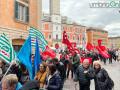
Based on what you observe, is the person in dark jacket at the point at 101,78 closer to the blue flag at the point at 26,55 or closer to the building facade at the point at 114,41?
the blue flag at the point at 26,55

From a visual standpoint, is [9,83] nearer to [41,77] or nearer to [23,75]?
[41,77]

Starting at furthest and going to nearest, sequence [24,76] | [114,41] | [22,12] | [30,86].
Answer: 1. [114,41]
2. [22,12]
3. [24,76]
4. [30,86]

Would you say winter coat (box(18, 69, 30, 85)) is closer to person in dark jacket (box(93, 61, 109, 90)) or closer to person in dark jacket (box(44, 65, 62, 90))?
person in dark jacket (box(44, 65, 62, 90))

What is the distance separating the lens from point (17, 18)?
31.3 ft

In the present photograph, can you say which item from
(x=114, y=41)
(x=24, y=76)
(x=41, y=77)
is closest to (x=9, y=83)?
(x=41, y=77)

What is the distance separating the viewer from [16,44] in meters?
10.0

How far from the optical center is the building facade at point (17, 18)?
8.71 m

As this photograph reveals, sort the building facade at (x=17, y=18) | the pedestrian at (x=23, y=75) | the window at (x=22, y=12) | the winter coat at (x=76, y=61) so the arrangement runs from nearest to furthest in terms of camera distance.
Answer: the pedestrian at (x=23, y=75), the winter coat at (x=76, y=61), the building facade at (x=17, y=18), the window at (x=22, y=12)

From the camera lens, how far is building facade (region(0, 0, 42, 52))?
8.71m

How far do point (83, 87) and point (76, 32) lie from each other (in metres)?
51.2

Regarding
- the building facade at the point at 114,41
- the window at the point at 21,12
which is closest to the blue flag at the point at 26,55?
the window at the point at 21,12

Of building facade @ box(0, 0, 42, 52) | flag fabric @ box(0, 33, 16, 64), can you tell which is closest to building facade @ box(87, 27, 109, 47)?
building facade @ box(0, 0, 42, 52)

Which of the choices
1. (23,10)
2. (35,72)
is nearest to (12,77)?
(35,72)

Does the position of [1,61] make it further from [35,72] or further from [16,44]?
[16,44]
